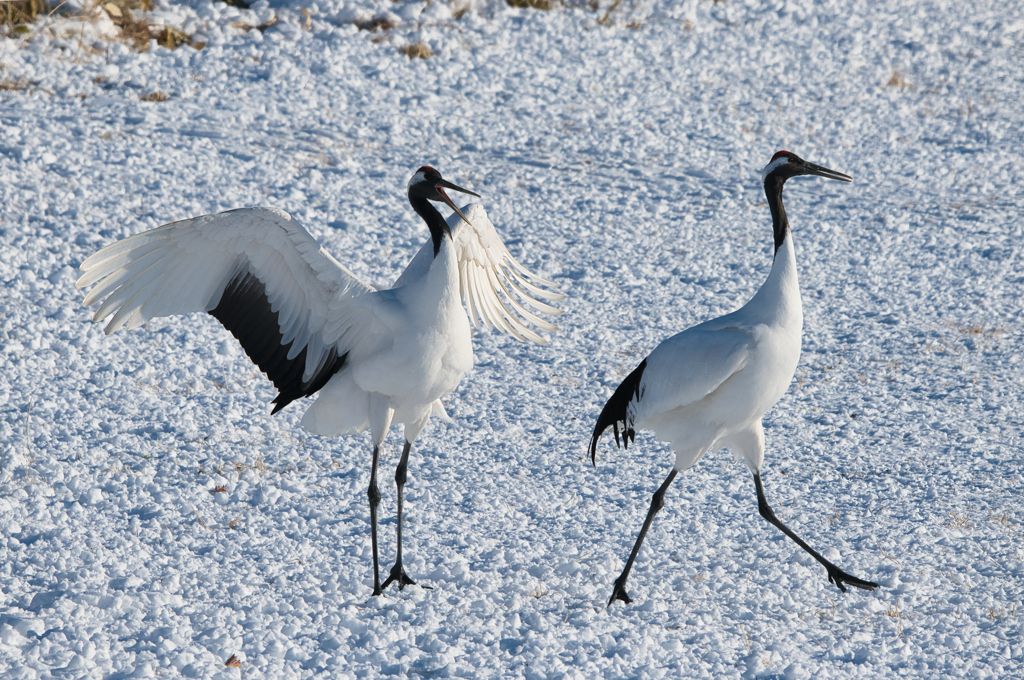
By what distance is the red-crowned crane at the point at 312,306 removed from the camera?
443cm

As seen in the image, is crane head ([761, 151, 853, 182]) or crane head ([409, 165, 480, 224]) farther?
crane head ([761, 151, 853, 182])

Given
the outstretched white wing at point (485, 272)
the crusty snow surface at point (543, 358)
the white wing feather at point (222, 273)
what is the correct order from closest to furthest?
the crusty snow surface at point (543, 358), the white wing feather at point (222, 273), the outstretched white wing at point (485, 272)

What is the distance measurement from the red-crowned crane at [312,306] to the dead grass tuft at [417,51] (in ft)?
18.4

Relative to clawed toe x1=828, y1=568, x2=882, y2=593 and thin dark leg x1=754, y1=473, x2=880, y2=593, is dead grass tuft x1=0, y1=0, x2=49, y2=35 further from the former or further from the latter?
clawed toe x1=828, y1=568, x2=882, y2=593

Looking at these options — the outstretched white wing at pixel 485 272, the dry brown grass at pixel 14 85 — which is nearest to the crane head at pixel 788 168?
the outstretched white wing at pixel 485 272

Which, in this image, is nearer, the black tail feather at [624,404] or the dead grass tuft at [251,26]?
the black tail feather at [624,404]

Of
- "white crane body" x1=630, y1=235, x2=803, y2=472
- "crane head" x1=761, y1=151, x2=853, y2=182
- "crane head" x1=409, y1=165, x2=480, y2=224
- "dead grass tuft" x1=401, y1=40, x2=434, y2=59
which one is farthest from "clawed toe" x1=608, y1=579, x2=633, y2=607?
"dead grass tuft" x1=401, y1=40, x2=434, y2=59

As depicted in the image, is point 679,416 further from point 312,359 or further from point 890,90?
point 890,90

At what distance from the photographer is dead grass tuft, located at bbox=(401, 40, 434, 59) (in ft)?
32.8

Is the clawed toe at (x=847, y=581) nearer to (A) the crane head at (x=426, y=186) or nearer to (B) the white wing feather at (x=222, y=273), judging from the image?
(A) the crane head at (x=426, y=186)

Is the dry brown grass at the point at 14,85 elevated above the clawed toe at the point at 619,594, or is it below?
above

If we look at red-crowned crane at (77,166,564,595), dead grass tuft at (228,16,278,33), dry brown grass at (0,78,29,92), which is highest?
dead grass tuft at (228,16,278,33)

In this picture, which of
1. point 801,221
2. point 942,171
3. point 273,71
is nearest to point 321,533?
point 801,221

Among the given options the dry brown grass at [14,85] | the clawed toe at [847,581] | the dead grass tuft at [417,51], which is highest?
the dead grass tuft at [417,51]
